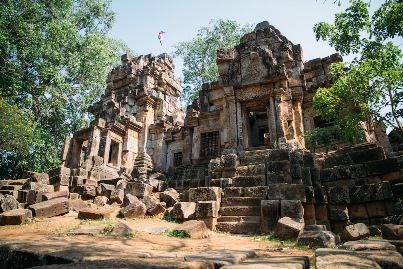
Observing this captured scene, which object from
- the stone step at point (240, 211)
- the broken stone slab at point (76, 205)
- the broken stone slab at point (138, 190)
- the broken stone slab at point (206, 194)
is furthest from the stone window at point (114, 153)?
the stone step at point (240, 211)

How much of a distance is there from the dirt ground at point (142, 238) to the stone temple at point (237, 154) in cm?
72

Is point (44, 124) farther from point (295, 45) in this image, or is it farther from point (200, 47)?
point (295, 45)

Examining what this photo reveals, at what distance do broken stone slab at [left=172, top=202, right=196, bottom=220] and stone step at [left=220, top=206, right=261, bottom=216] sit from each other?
749 mm

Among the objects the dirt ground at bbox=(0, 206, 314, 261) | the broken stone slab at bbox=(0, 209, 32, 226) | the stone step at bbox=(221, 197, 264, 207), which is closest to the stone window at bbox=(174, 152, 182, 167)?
the dirt ground at bbox=(0, 206, 314, 261)

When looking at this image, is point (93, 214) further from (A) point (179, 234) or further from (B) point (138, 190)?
(A) point (179, 234)

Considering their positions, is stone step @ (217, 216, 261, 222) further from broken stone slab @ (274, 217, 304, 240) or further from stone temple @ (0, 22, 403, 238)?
broken stone slab @ (274, 217, 304, 240)

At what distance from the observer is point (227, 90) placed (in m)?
11.1

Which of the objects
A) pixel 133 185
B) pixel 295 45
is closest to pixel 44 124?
pixel 133 185

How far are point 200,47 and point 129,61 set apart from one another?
8.85m

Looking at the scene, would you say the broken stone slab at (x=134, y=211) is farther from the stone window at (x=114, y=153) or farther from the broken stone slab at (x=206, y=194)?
the stone window at (x=114, y=153)

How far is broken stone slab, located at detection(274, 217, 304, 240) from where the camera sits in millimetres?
5168

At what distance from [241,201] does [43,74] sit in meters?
16.3

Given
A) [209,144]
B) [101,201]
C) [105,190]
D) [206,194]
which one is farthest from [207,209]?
[209,144]

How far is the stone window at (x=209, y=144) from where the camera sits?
1351 centimetres
